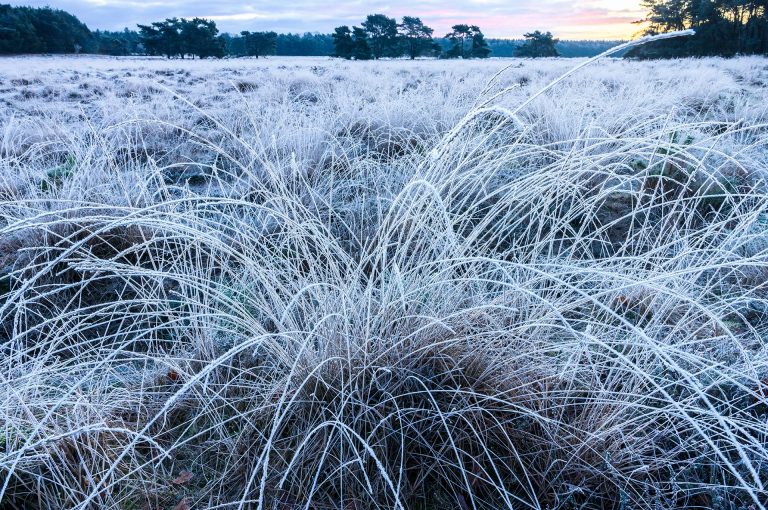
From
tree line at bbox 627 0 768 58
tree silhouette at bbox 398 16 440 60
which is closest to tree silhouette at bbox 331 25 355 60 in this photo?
tree silhouette at bbox 398 16 440 60

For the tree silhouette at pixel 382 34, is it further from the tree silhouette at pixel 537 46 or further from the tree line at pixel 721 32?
the tree line at pixel 721 32

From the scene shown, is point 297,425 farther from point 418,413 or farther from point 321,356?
point 418,413

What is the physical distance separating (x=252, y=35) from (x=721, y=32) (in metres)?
38.5

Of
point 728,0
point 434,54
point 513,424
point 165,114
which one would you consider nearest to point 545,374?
point 513,424

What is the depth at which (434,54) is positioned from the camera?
144 ft

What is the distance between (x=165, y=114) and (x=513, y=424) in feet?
19.1

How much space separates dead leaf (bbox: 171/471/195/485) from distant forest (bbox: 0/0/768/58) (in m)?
32.0

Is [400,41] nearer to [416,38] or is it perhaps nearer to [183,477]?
[416,38]

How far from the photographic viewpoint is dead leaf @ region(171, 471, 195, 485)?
4.33 ft

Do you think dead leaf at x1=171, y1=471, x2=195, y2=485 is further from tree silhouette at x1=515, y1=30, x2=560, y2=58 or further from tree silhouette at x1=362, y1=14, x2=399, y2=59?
tree silhouette at x1=362, y1=14, x2=399, y2=59

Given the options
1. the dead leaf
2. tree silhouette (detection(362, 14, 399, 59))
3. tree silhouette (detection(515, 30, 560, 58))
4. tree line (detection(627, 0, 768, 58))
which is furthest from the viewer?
tree silhouette (detection(362, 14, 399, 59))

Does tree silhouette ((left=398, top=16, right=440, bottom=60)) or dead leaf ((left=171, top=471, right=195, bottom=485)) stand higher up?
tree silhouette ((left=398, top=16, right=440, bottom=60))

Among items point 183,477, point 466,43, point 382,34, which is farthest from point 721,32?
point 183,477

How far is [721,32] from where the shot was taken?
95.0ft
